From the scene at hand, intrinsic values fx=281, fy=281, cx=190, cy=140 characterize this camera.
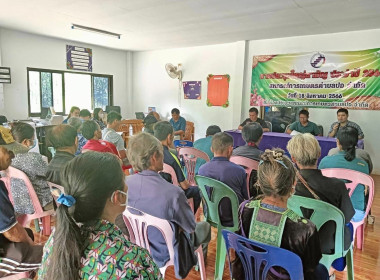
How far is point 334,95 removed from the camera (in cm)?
555

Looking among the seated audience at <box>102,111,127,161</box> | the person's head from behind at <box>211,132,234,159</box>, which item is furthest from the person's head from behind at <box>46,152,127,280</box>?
the seated audience at <box>102,111,127,161</box>

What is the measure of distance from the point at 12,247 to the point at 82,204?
953 mm

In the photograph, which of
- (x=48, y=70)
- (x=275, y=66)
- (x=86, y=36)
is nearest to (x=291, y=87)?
(x=275, y=66)

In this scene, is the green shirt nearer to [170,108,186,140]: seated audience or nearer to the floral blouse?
[170,108,186,140]: seated audience

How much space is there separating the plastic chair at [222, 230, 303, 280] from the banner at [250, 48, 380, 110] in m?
5.16

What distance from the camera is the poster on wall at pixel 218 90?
6990 millimetres

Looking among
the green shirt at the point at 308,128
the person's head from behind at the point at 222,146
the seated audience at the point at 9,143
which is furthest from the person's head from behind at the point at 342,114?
the seated audience at the point at 9,143

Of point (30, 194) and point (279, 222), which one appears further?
point (30, 194)

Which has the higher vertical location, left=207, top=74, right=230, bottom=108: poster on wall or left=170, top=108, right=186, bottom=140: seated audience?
left=207, top=74, right=230, bottom=108: poster on wall

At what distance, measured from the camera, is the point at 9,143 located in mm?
2191

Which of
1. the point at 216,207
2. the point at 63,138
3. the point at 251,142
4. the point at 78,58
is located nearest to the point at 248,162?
the point at 251,142

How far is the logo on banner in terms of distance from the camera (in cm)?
561

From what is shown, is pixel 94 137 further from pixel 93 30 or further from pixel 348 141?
pixel 93 30

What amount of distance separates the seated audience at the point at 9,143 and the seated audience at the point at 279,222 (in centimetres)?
176
